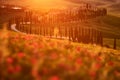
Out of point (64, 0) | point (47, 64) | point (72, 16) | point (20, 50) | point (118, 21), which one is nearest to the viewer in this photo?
point (47, 64)

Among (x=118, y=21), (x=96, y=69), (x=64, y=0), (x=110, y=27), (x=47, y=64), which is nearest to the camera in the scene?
(x=47, y=64)

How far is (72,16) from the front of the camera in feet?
241

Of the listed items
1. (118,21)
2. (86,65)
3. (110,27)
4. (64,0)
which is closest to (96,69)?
(86,65)

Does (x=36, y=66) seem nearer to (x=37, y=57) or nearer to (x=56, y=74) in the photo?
(x=56, y=74)

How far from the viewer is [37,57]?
8750 millimetres

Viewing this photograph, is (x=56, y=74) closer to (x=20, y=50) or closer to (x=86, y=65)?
(x=86, y=65)

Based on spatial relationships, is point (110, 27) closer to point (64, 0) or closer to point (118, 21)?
point (118, 21)

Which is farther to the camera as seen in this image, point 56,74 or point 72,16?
point 72,16

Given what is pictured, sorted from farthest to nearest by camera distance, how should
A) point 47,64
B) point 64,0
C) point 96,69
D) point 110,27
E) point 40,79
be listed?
1. point 64,0
2. point 110,27
3. point 96,69
4. point 47,64
5. point 40,79

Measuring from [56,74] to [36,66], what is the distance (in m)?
0.60

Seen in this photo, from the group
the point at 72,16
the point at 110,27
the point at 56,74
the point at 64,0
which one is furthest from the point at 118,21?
the point at 56,74

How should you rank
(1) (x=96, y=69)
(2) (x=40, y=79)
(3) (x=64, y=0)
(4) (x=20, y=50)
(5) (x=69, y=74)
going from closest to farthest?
(2) (x=40, y=79) < (5) (x=69, y=74) < (1) (x=96, y=69) < (4) (x=20, y=50) < (3) (x=64, y=0)

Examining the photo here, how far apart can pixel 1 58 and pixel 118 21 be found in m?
85.3

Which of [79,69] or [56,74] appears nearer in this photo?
[56,74]
